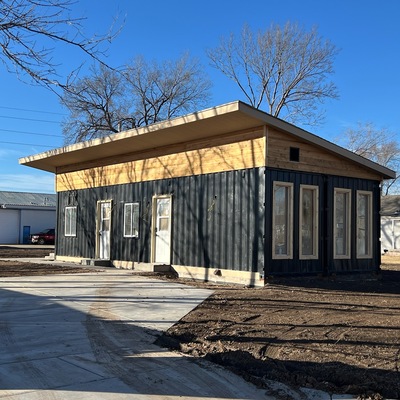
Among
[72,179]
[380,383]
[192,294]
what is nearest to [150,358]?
[380,383]

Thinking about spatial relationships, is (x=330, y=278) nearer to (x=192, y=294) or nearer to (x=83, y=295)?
(x=192, y=294)

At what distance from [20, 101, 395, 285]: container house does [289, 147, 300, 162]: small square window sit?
26 millimetres

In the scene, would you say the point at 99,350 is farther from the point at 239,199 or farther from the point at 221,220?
the point at 221,220

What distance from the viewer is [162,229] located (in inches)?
635

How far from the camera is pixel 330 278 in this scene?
13.9 meters

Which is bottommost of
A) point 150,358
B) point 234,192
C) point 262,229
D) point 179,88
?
point 150,358

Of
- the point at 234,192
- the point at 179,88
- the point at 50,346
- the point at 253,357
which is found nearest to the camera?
the point at 253,357

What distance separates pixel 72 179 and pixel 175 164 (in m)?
7.40

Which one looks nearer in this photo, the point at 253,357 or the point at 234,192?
the point at 253,357

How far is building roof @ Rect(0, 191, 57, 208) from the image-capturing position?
49375 millimetres

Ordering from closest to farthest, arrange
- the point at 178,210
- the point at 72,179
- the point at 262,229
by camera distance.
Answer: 1. the point at 262,229
2. the point at 178,210
3. the point at 72,179

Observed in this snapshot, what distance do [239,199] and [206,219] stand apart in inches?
56.0

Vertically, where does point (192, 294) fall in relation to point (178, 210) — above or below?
below

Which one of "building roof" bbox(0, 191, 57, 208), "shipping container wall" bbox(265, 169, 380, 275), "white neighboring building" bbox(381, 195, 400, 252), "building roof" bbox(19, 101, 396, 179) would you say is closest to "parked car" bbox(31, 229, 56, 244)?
"building roof" bbox(0, 191, 57, 208)
